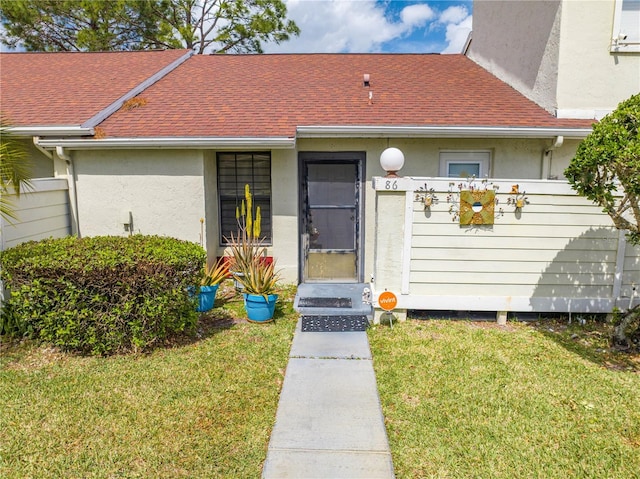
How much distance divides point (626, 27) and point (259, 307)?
753 centimetres

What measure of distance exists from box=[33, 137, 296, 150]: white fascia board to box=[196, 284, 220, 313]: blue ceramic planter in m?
2.36

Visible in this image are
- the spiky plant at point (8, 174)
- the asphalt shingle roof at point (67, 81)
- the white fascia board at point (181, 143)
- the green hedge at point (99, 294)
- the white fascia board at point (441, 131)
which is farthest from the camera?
the asphalt shingle roof at point (67, 81)

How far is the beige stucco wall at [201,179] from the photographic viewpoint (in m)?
7.52

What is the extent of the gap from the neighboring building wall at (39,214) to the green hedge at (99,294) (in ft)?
3.02

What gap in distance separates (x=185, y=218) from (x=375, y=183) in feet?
11.7

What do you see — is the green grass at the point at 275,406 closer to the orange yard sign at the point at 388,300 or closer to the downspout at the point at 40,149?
the orange yard sign at the point at 388,300

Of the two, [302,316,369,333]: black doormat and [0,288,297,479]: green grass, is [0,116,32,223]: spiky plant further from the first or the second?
[302,316,369,333]: black doormat

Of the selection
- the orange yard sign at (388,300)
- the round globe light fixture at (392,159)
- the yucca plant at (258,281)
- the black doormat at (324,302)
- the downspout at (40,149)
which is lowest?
the black doormat at (324,302)

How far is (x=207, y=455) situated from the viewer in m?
3.29

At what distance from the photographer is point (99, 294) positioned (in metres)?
4.79

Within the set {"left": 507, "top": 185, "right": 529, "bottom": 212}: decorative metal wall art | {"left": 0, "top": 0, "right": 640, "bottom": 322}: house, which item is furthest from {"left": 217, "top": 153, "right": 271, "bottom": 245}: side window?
{"left": 507, "top": 185, "right": 529, "bottom": 212}: decorative metal wall art

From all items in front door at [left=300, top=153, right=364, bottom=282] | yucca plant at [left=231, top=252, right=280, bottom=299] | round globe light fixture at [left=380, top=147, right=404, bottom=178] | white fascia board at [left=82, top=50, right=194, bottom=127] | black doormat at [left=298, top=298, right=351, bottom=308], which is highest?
white fascia board at [left=82, top=50, right=194, bottom=127]

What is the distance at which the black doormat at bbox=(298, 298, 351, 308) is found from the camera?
6.53 m

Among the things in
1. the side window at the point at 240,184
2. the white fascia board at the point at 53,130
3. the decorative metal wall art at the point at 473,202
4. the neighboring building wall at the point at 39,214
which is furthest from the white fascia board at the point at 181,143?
the decorative metal wall art at the point at 473,202
